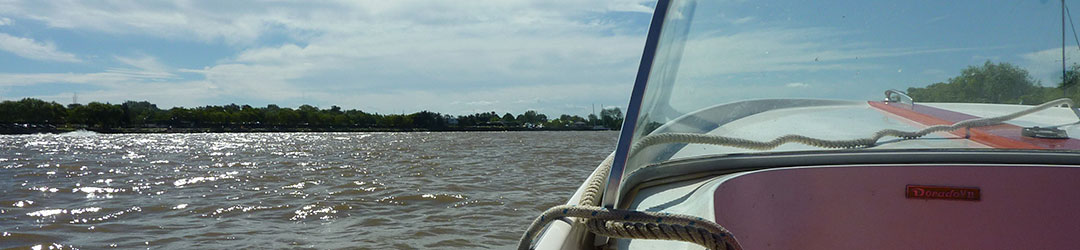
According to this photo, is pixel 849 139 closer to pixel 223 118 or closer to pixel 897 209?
pixel 897 209

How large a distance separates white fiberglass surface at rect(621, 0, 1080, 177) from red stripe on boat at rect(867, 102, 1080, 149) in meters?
0.01

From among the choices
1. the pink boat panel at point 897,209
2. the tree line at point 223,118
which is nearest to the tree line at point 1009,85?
the pink boat panel at point 897,209

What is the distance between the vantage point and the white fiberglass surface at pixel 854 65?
155cm

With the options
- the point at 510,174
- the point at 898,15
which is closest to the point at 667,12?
the point at 898,15

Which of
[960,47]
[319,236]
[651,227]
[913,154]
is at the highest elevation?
[960,47]

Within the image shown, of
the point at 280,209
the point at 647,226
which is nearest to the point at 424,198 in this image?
the point at 280,209

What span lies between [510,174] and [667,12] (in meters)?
8.60

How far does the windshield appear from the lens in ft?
5.09

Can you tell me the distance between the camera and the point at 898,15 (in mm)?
1599

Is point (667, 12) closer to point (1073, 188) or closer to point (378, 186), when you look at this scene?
point (1073, 188)

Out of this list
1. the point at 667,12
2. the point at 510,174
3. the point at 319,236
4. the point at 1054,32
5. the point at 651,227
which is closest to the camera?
the point at 651,227

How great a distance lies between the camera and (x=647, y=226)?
3.67 feet

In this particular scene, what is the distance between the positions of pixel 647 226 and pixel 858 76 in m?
0.90

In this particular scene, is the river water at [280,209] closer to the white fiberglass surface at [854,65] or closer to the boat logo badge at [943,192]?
the white fiberglass surface at [854,65]
